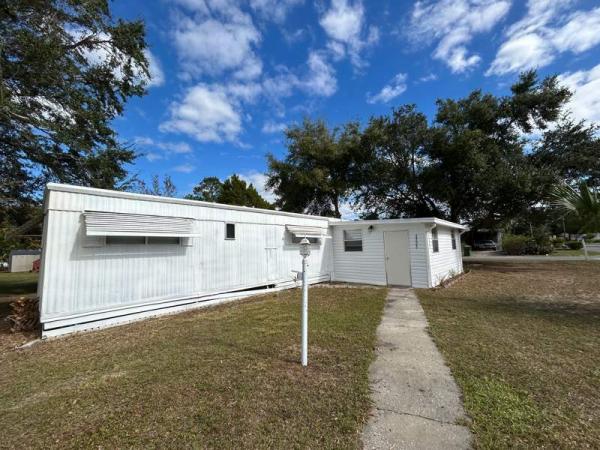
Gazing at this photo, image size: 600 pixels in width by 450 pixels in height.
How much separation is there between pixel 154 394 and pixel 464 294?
28.9 ft

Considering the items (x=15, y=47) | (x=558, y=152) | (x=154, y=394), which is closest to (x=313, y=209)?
(x=558, y=152)

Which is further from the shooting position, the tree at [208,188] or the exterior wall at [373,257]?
the tree at [208,188]

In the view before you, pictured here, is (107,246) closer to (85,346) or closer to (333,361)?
(85,346)

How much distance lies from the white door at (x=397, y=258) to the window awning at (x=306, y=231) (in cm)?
251

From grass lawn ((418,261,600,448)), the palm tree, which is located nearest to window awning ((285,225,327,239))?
grass lawn ((418,261,600,448))

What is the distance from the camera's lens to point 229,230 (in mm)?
8703

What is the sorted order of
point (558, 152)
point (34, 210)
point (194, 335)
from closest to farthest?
point (194, 335) → point (34, 210) → point (558, 152)

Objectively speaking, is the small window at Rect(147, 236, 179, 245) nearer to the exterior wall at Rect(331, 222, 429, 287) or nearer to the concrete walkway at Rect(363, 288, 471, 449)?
the concrete walkway at Rect(363, 288, 471, 449)

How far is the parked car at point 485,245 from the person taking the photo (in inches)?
1454

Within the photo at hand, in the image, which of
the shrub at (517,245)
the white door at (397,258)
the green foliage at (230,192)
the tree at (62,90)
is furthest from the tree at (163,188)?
the shrub at (517,245)

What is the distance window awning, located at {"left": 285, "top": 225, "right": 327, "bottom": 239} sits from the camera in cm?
1056

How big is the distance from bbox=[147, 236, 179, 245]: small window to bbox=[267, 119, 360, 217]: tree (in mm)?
12414

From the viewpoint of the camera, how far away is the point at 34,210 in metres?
11.3

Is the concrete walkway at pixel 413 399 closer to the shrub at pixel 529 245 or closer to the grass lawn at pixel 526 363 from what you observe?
the grass lawn at pixel 526 363
